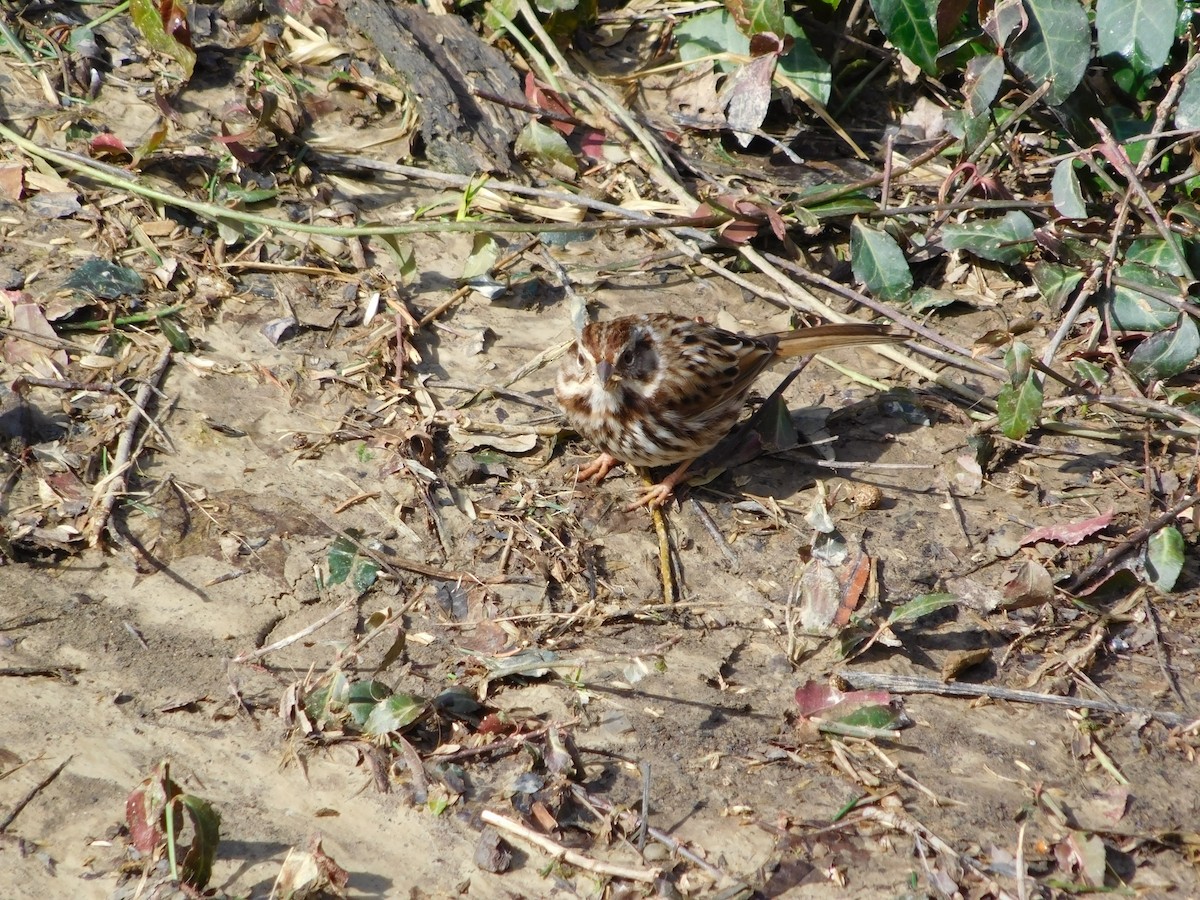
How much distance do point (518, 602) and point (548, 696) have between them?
1.66 ft

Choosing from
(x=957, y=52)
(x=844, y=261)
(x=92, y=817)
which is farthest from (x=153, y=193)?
(x=957, y=52)

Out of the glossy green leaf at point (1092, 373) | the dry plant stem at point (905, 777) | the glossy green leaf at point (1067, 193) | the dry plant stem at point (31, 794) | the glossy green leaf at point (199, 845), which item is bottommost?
the dry plant stem at point (905, 777)

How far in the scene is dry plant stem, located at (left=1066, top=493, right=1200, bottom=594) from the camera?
14.1 feet

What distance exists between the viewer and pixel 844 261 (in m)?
5.82

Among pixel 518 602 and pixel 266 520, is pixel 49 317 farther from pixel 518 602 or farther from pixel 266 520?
pixel 518 602

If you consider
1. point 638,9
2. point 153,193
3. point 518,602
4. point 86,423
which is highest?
point 638,9

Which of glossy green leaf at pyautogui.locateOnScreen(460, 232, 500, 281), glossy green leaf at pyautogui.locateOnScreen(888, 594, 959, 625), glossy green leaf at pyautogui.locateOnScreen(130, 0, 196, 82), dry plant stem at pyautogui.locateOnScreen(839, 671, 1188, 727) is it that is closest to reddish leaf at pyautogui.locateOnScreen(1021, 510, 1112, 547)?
glossy green leaf at pyautogui.locateOnScreen(888, 594, 959, 625)

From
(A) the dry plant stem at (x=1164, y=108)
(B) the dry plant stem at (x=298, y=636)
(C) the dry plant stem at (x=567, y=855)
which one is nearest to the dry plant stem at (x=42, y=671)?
(B) the dry plant stem at (x=298, y=636)

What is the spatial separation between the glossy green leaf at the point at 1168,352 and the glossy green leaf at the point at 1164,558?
1.01 meters

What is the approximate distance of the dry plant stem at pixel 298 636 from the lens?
3.67 m

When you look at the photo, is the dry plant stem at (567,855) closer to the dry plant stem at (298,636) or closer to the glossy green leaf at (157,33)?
the dry plant stem at (298,636)

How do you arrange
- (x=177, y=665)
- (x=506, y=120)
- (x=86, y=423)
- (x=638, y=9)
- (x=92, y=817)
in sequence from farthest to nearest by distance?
(x=638, y=9)
(x=506, y=120)
(x=86, y=423)
(x=177, y=665)
(x=92, y=817)

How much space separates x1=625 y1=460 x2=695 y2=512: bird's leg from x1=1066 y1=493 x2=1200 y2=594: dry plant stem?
167 centimetres

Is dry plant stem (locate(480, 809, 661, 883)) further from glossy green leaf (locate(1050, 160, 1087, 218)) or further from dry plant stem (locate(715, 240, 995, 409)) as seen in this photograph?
glossy green leaf (locate(1050, 160, 1087, 218))
